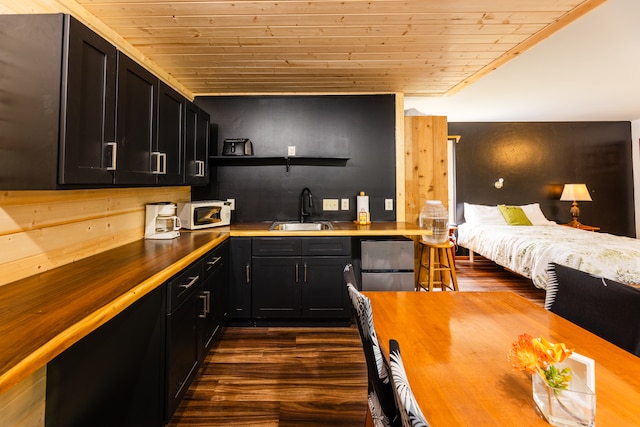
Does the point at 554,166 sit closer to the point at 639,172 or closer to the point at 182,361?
the point at 639,172

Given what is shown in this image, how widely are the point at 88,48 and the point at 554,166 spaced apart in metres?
7.22

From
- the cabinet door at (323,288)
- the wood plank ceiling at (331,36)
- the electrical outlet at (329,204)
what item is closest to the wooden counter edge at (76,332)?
the cabinet door at (323,288)

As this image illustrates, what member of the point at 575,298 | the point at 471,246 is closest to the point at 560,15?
the point at 575,298

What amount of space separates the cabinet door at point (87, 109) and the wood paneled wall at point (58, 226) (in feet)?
1.07

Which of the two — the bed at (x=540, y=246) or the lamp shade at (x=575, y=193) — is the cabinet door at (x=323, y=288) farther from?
the lamp shade at (x=575, y=193)

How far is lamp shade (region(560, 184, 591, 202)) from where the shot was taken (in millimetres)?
5316

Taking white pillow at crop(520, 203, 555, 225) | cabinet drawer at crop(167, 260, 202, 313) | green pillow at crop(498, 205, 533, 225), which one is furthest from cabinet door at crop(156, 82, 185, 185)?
white pillow at crop(520, 203, 555, 225)

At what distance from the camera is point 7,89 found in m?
1.11

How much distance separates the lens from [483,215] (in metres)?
5.32

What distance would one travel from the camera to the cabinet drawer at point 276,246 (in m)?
2.64

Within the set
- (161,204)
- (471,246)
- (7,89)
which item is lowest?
(471,246)

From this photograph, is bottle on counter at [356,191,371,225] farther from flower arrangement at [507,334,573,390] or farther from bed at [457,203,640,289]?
flower arrangement at [507,334,573,390]

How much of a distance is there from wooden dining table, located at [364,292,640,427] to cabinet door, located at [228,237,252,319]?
1.58 m

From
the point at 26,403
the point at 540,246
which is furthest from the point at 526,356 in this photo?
the point at 540,246
